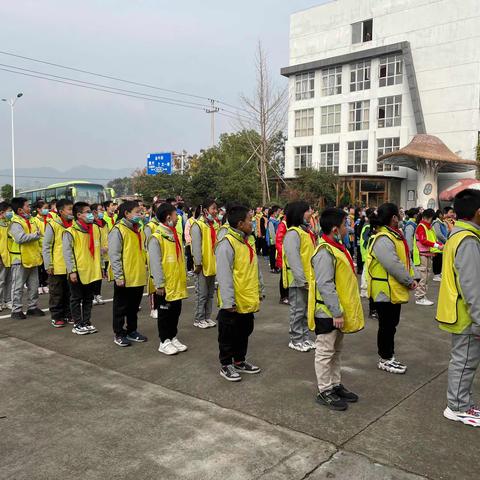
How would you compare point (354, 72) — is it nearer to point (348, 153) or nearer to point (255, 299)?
point (348, 153)

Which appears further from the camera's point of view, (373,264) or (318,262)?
(373,264)

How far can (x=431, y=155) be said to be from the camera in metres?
26.5

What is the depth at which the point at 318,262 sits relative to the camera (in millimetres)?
3895

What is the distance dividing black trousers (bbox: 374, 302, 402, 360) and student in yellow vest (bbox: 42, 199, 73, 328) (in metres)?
4.25

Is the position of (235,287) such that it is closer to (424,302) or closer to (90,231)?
(90,231)

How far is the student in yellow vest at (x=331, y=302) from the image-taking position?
3.83 m

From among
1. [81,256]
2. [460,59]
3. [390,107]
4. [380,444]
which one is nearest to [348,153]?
[390,107]

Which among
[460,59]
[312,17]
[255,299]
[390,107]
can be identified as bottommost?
[255,299]

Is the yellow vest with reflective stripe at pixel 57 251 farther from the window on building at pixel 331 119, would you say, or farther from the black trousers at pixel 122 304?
the window on building at pixel 331 119

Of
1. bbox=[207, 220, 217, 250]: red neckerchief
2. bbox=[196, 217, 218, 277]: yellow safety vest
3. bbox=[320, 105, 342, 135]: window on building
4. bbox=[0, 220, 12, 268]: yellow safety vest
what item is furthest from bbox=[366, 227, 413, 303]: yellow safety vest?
bbox=[320, 105, 342, 135]: window on building

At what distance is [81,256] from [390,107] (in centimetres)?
3011

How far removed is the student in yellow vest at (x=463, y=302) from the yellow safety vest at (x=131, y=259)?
3495mm

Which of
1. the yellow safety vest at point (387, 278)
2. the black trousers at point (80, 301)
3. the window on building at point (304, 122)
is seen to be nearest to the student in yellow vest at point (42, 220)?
the black trousers at point (80, 301)

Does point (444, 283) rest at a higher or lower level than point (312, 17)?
→ lower
